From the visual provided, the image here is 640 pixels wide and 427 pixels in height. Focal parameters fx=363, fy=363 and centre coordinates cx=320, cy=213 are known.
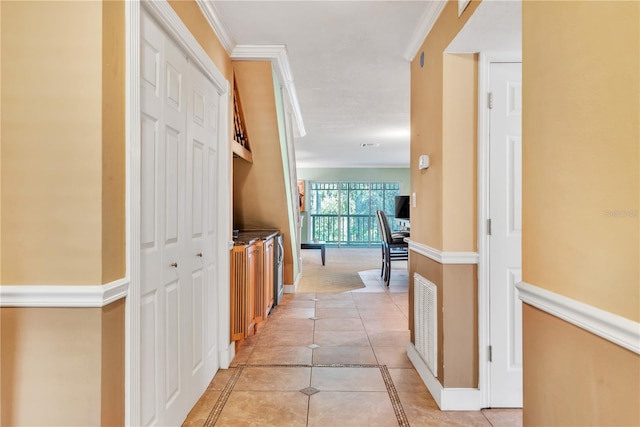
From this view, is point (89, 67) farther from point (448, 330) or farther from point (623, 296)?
point (448, 330)

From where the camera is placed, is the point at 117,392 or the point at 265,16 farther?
the point at 265,16

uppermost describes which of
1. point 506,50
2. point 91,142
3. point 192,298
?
point 506,50

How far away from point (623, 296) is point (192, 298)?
1928 millimetres

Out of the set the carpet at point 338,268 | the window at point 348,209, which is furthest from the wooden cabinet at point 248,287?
the window at point 348,209

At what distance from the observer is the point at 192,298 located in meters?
2.09

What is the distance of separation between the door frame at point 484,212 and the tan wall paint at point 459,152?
0.03 m

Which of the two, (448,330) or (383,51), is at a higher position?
(383,51)

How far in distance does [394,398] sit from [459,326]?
60 centimetres

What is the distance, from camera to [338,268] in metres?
7.38

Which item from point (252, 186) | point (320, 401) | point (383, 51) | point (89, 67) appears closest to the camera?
point (89, 67)

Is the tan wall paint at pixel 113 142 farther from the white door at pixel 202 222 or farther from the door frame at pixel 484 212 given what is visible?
the door frame at pixel 484 212

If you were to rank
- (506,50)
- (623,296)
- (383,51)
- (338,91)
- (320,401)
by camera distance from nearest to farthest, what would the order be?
(623,296), (506,50), (320,401), (383,51), (338,91)

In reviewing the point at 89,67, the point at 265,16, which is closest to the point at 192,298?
the point at 89,67

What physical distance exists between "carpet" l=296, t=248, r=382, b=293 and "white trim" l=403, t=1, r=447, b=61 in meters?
3.56
